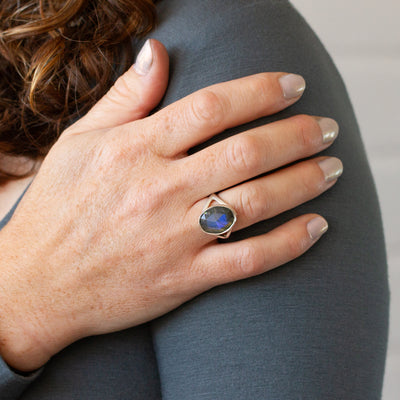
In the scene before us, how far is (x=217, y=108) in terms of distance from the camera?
52 centimetres

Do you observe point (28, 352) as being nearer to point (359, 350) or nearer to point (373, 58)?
point (359, 350)

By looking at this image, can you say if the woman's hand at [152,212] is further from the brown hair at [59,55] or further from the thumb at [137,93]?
the brown hair at [59,55]

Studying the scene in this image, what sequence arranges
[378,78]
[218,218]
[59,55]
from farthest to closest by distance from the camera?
[378,78] → [59,55] → [218,218]

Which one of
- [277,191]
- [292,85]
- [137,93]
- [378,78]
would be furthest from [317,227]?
[378,78]

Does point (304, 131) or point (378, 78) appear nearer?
point (304, 131)

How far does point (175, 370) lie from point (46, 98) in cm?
46

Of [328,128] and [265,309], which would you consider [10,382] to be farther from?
[328,128]

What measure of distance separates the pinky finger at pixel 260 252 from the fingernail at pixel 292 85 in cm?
15

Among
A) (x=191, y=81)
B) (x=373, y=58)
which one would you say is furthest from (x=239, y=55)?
(x=373, y=58)

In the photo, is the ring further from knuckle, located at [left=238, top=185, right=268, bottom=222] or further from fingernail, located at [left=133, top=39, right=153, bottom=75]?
fingernail, located at [left=133, top=39, right=153, bottom=75]

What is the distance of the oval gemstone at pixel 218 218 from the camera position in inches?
20.3

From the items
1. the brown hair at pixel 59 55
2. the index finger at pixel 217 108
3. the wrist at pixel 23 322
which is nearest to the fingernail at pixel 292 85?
the index finger at pixel 217 108

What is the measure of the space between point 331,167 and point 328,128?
5cm

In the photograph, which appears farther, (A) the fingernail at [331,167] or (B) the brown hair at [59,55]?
(B) the brown hair at [59,55]
